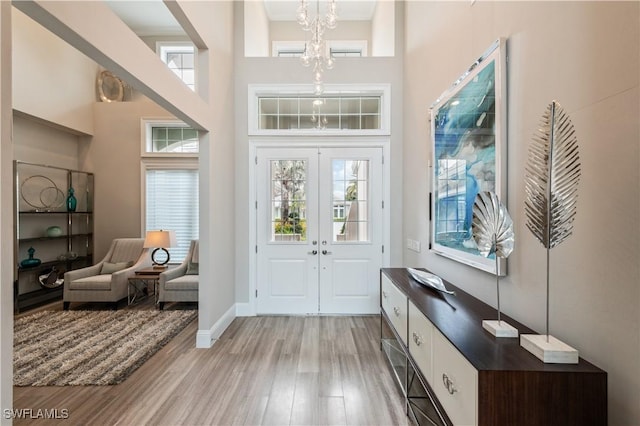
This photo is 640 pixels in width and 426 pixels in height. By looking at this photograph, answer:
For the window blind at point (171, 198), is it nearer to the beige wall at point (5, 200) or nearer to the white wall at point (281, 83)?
the white wall at point (281, 83)

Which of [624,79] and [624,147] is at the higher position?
[624,79]

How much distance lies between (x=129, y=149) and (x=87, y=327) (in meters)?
3.37

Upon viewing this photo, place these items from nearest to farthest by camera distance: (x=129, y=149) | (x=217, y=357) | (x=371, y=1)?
1. (x=217, y=357)
2. (x=371, y=1)
3. (x=129, y=149)

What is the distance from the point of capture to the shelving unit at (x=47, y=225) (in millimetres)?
4363

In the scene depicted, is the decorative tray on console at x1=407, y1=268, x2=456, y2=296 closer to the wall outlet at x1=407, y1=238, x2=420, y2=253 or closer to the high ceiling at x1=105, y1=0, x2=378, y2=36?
the wall outlet at x1=407, y1=238, x2=420, y2=253

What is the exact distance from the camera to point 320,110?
4047 mm

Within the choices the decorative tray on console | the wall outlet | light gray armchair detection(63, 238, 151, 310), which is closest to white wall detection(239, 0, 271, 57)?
the wall outlet

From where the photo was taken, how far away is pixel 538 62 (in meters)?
1.51

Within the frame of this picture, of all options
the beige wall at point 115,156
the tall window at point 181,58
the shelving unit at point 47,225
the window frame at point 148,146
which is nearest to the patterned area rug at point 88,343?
the shelving unit at point 47,225

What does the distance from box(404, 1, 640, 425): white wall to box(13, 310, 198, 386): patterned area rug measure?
3.23 metres

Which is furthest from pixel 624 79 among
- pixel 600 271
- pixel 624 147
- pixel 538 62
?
pixel 600 271

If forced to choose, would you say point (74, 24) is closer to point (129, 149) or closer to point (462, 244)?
point (462, 244)

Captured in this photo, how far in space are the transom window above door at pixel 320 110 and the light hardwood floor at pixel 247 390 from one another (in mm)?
2833

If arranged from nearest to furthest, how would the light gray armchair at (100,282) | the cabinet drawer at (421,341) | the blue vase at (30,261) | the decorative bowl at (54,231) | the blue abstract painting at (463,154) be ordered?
the cabinet drawer at (421,341)
the blue abstract painting at (463,154)
the light gray armchair at (100,282)
the blue vase at (30,261)
the decorative bowl at (54,231)
